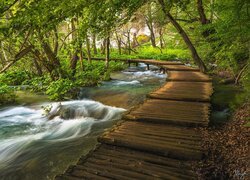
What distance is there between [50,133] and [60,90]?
14.3 feet

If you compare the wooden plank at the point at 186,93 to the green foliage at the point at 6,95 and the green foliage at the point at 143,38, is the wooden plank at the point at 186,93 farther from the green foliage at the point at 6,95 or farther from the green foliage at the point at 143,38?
the green foliage at the point at 143,38

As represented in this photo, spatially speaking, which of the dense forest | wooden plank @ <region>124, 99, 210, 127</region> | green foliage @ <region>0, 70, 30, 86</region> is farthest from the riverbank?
green foliage @ <region>0, 70, 30, 86</region>

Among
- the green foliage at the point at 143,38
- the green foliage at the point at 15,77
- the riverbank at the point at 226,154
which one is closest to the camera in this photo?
the riverbank at the point at 226,154

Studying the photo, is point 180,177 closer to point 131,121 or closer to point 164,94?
point 131,121

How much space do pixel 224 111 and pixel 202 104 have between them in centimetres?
151

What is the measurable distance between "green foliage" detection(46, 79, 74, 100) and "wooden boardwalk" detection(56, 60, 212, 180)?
20.0ft

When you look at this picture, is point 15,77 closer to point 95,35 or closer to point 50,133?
point 95,35

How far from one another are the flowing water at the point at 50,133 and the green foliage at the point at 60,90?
1.94 feet

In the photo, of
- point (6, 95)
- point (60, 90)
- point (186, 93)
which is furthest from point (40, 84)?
point (186, 93)

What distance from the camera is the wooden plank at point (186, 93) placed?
7146 millimetres

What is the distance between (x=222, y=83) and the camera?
37.9 ft

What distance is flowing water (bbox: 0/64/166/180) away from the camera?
18.2 ft

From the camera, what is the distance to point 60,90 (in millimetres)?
11664

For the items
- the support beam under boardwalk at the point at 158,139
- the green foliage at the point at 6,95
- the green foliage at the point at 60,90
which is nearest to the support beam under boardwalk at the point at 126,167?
the support beam under boardwalk at the point at 158,139
